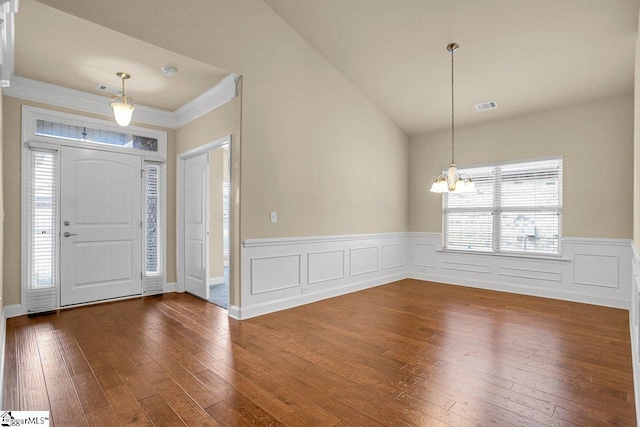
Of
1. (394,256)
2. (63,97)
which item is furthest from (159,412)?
(394,256)

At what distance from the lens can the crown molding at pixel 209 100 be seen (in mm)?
4102

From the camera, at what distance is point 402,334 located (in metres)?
3.52

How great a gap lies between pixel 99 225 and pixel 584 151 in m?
6.85

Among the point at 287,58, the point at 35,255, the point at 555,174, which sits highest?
the point at 287,58

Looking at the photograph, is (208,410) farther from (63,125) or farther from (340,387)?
(63,125)

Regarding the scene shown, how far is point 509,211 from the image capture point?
5.55 meters

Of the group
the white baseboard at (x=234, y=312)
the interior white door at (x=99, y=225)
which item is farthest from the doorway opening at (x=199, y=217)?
the interior white door at (x=99, y=225)

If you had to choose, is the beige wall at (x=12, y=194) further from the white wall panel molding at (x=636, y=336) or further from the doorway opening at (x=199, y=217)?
the white wall panel molding at (x=636, y=336)

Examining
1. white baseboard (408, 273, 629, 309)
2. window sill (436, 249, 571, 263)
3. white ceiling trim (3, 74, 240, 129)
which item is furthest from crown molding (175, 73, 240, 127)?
white baseboard (408, 273, 629, 309)

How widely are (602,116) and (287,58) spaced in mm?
4369

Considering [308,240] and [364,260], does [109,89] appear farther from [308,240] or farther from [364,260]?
[364,260]

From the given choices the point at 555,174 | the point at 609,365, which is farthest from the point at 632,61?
the point at 609,365

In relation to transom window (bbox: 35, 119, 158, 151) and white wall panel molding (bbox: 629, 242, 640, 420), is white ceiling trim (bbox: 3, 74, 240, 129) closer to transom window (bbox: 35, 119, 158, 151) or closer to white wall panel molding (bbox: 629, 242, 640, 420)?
transom window (bbox: 35, 119, 158, 151)

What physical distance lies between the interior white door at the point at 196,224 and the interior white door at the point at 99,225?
0.65m
